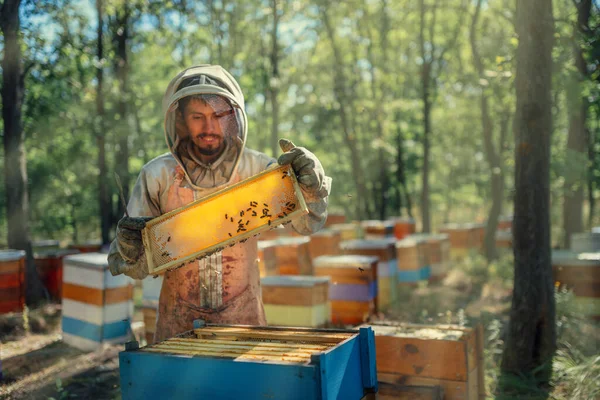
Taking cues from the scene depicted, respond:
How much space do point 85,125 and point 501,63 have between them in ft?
25.6

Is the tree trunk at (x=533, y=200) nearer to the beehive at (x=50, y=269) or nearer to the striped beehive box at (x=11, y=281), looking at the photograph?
the striped beehive box at (x=11, y=281)

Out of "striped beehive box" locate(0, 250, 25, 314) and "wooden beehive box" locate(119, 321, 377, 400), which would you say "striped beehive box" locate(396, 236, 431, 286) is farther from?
"wooden beehive box" locate(119, 321, 377, 400)

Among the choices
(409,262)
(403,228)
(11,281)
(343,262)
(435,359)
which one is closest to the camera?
(435,359)

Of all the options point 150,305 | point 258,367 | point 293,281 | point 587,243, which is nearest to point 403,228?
point 587,243

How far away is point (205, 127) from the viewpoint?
2547 mm

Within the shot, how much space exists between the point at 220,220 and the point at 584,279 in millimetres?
5510

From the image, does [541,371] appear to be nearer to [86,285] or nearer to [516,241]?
[516,241]

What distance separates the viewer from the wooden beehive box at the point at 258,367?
168 cm

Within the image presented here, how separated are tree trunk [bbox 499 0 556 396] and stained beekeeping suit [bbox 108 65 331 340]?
10.2ft

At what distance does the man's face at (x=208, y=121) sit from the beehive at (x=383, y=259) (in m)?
5.34

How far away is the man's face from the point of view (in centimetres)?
253

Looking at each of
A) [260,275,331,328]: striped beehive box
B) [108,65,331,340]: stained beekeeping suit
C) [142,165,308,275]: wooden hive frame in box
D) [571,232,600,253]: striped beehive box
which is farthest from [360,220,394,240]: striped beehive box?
[142,165,308,275]: wooden hive frame in box

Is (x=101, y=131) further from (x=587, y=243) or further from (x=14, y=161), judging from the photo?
(x=587, y=243)

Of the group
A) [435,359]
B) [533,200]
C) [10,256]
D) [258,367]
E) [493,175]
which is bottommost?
[435,359]
